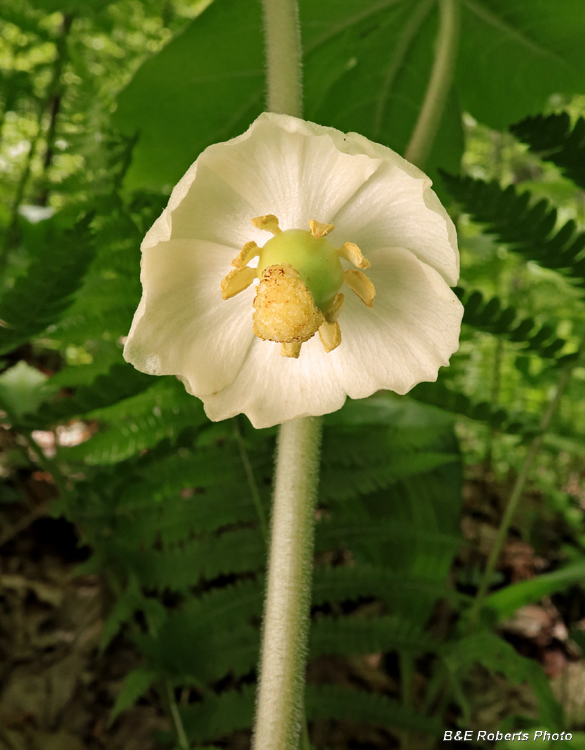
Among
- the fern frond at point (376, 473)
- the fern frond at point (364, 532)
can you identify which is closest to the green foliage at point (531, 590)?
the fern frond at point (364, 532)

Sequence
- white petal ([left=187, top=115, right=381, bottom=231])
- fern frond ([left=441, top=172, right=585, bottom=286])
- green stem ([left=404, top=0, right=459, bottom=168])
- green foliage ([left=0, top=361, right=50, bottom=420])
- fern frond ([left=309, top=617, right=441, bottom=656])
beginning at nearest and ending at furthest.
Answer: white petal ([left=187, top=115, right=381, bottom=231])
green stem ([left=404, top=0, right=459, bottom=168])
fern frond ([left=441, top=172, right=585, bottom=286])
fern frond ([left=309, top=617, right=441, bottom=656])
green foliage ([left=0, top=361, right=50, bottom=420])

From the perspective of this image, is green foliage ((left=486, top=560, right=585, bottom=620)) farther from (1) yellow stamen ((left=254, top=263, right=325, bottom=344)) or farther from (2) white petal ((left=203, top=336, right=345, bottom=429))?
(1) yellow stamen ((left=254, top=263, right=325, bottom=344))

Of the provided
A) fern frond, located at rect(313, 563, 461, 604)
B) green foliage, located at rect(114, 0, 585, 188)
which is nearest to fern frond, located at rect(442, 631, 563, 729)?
fern frond, located at rect(313, 563, 461, 604)

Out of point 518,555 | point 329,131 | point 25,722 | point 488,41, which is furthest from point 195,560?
point 518,555

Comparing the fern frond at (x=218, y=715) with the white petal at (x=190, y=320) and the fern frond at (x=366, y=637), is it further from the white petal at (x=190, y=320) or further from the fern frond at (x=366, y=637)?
the white petal at (x=190, y=320)

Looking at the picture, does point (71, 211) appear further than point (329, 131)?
Yes

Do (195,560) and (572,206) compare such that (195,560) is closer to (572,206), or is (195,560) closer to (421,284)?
(421,284)

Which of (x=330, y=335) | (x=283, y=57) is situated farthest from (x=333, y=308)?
(x=283, y=57)

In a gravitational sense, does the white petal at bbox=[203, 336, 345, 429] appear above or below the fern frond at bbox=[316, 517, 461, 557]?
above
